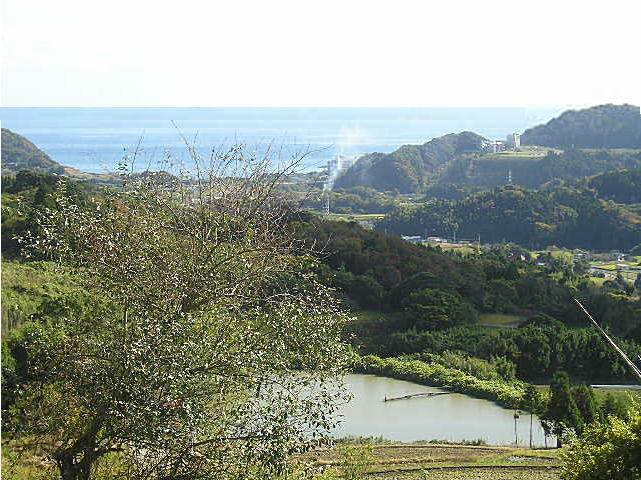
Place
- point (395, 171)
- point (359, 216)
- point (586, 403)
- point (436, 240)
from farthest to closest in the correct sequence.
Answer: point (395, 171) → point (359, 216) → point (436, 240) → point (586, 403)

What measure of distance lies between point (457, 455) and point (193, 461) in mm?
9447

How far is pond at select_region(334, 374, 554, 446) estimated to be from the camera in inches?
642

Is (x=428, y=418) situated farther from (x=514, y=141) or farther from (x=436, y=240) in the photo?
(x=514, y=141)

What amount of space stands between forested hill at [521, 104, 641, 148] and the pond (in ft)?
288

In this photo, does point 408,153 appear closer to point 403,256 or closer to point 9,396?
point 403,256


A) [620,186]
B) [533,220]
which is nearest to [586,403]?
[533,220]

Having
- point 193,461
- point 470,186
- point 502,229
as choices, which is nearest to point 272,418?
point 193,461

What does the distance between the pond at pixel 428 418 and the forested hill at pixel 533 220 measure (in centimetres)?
3909

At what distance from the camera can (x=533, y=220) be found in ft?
192

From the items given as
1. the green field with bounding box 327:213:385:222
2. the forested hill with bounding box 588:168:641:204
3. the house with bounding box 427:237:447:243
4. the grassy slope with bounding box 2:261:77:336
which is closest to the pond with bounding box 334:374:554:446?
the grassy slope with bounding box 2:261:77:336

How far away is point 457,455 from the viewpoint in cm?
1380

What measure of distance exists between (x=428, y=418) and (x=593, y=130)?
309ft

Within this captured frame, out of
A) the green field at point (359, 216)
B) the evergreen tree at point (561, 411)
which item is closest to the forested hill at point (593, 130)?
the green field at point (359, 216)

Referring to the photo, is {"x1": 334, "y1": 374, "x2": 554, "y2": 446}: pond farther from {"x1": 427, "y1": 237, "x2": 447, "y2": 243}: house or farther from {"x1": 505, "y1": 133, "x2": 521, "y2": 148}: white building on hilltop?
{"x1": 505, "y1": 133, "x2": 521, "y2": 148}: white building on hilltop
